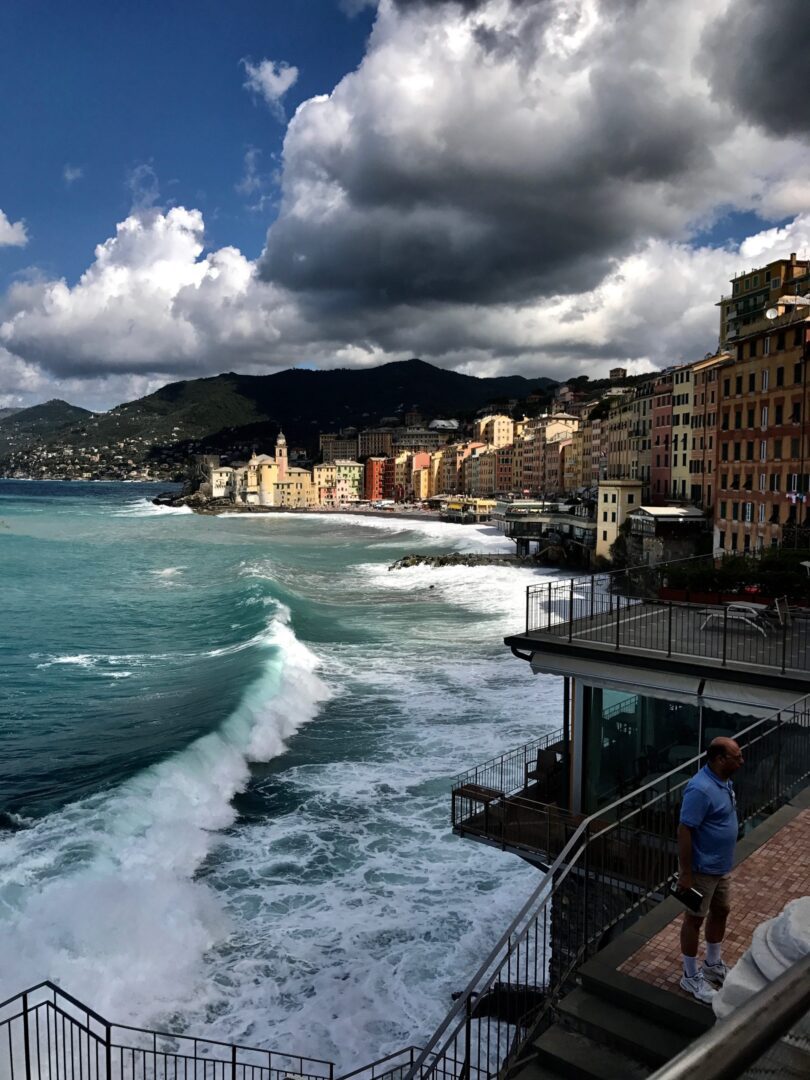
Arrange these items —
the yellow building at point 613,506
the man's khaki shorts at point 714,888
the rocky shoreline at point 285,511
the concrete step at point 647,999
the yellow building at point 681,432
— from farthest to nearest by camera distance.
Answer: the rocky shoreline at point 285,511
the yellow building at point 613,506
the yellow building at point 681,432
the man's khaki shorts at point 714,888
the concrete step at point 647,999

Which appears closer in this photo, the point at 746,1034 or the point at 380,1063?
the point at 746,1034

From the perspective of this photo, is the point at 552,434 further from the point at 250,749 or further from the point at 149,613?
the point at 250,749

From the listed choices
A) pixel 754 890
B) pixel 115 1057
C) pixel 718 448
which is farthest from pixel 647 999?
pixel 718 448

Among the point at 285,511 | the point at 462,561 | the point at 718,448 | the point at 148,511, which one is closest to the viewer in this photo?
the point at 718,448

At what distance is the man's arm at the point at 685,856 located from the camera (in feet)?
18.5

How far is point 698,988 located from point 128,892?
38.8ft

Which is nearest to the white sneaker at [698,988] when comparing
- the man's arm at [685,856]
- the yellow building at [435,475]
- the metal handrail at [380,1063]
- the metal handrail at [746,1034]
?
the man's arm at [685,856]

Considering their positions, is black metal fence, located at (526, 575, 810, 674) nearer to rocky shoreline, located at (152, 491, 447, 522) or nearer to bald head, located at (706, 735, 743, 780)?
bald head, located at (706, 735, 743, 780)

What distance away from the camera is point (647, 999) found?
528cm

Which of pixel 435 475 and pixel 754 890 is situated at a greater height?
pixel 435 475

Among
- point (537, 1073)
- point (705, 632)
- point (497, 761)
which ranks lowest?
point (497, 761)

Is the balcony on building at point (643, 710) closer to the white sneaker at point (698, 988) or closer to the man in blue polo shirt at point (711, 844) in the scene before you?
the man in blue polo shirt at point (711, 844)

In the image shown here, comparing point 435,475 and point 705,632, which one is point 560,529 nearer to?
point 705,632

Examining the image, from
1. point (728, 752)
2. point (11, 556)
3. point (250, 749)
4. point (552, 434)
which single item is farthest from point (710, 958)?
point (552, 434)
